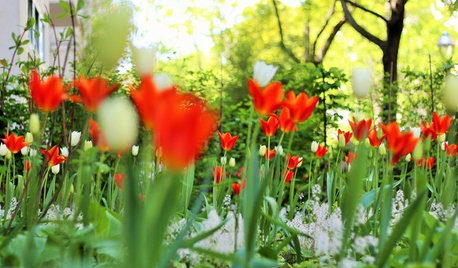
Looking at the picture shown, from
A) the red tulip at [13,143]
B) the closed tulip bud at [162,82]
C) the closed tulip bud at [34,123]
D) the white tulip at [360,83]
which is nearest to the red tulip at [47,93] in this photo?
the closed tulip bud at [34,123]

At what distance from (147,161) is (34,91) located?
1.27 ft

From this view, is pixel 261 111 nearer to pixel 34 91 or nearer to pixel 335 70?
pixel 34 91

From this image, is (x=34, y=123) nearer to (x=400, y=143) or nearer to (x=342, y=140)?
(x=400, y=143)

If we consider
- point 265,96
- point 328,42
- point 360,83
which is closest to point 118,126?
point 265,96

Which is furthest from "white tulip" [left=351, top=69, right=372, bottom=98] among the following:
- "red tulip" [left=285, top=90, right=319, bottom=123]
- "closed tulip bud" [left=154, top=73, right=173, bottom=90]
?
"closed tulip bud" [left=154, top=73, right=173, bottom=90]

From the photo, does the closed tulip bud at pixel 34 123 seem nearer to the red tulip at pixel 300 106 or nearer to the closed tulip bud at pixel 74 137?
the closed tulip bud at pixel 74 137

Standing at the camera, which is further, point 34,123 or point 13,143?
point 13,143

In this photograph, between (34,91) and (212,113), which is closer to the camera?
(212,113)

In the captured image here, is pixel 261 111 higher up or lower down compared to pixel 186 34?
lower down

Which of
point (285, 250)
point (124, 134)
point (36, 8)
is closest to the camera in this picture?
point (124, 134)

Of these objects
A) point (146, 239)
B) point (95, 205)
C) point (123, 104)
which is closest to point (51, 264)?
point (95, 205)

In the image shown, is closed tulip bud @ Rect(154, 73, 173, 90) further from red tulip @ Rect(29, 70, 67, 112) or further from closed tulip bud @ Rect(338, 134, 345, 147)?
closed tulip bud @ Rect(338, 134, 345, 147)

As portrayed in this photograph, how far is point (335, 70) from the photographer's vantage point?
8125 millimetres

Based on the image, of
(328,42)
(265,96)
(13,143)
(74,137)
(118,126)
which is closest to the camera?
(118,126)
